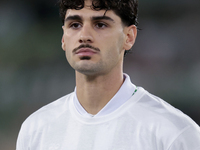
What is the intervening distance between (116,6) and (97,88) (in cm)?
44

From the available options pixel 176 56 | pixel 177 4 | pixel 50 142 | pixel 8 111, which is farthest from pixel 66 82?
pixel 50 142

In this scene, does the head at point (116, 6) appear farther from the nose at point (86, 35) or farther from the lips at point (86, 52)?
the lips at point (86, 52)

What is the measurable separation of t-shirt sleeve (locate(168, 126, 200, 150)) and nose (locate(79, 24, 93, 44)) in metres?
0.63

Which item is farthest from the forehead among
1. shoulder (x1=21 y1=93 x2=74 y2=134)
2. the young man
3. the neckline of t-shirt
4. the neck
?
shoulder (x1=21 y1=93 x2=74 y2=134)

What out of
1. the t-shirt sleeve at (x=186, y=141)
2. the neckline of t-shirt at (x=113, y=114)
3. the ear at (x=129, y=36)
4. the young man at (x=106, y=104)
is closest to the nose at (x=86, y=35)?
the young man at (x=106, y=104)

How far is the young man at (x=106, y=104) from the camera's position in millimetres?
1647

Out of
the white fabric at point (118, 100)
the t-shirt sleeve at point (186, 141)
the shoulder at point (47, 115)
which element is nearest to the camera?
the t-shirt sleeve at point (186, 141)

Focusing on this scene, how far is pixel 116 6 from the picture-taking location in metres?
1.74

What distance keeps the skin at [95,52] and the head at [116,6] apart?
0.9 inches

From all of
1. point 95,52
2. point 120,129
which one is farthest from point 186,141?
point 95,52

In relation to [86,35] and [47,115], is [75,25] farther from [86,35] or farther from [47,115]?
[47,115]

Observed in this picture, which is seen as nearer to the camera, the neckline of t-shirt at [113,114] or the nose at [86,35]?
the nose at [86,35]

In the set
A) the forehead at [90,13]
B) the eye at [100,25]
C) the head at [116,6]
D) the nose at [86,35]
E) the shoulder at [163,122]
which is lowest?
the shoulder at [163,122]

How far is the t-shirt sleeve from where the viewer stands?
1.58 metres
